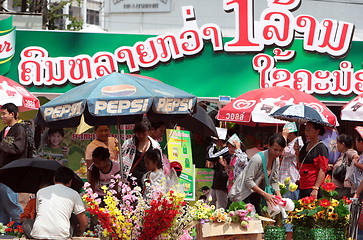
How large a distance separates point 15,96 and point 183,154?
9.90ft

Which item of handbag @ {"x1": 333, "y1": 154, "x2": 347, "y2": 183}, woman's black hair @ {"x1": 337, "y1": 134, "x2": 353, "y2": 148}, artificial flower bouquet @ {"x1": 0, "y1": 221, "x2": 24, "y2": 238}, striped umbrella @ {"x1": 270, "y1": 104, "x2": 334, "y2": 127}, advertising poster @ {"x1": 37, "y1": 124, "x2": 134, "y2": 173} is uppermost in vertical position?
striped umbrella @ {"x1": 270, "y1": 104, "x2": 334, "y2": 127}

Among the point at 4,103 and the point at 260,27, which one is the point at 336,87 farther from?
the point at 4,103

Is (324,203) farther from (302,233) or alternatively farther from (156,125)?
(156,125)

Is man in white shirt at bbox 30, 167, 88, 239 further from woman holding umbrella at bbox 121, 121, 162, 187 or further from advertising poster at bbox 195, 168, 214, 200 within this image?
advertising poster at bbox 195, 168, 214, 200

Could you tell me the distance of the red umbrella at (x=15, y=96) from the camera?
1168 centimetres

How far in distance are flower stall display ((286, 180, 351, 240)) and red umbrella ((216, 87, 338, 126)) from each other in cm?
352

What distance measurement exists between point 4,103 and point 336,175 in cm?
523

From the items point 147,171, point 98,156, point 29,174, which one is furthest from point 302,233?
point 29,174

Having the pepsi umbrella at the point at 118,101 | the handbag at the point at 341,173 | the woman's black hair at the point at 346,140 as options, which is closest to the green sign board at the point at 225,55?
the woman's black hair at the point at 346,140

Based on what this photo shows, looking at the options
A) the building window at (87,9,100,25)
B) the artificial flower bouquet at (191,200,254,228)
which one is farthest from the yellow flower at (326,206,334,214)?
the building window at (87,9,100,25)

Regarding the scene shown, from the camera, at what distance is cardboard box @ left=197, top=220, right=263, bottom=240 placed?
310 inches

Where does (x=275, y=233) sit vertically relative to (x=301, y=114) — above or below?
below

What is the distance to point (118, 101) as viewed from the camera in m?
8.07

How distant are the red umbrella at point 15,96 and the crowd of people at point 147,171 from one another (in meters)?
0.90
